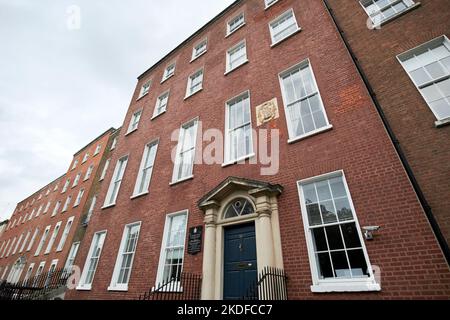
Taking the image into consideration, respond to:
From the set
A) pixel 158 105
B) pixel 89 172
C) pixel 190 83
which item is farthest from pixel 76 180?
pixel 190 83

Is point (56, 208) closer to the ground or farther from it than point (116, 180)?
farther from it

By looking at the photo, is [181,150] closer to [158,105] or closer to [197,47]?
[158,105]

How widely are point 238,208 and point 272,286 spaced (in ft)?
8.17

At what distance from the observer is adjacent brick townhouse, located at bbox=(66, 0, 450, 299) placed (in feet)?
14.3

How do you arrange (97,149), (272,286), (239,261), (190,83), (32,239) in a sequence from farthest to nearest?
(32,239)
(97,149)
(190,83)
(239,261)
(272,286)

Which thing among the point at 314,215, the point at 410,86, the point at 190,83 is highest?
the point at 190,83

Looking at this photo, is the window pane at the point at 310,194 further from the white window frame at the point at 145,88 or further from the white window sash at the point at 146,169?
the white window frame at the point at 145,88

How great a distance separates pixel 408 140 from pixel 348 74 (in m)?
2.58

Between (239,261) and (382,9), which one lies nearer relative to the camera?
(239,261)

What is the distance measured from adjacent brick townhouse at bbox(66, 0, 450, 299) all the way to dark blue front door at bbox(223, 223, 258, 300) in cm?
3

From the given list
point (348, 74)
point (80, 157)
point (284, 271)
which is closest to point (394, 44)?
point (348, 74)

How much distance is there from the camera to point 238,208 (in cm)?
667

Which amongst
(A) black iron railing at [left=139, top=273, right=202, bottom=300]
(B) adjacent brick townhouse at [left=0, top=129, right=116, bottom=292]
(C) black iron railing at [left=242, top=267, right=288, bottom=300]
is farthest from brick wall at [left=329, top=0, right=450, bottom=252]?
(B) adjacent brick townhouse at [left=0, top=129, right=116, bottom=292]
